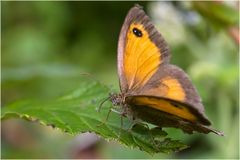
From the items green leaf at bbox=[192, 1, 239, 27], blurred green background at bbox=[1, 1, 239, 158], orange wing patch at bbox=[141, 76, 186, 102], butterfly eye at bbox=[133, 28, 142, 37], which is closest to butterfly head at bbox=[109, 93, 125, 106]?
orange wing patch at bbox=[141, 76, 186, 102]

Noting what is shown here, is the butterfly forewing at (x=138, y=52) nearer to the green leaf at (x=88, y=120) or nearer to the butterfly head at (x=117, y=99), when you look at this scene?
the butterfly head at (x=117, y=99)

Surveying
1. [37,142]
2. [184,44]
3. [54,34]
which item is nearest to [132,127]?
[184,44]

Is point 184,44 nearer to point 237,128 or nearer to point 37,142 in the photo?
point 237,128

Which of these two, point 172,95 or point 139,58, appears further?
point 139,58

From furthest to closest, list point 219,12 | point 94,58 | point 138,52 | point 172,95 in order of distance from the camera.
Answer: point 94,58 < point 219,12 < point 138,52 < point 172,95

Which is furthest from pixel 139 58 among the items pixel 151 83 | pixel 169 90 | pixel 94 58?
pixel 94 58

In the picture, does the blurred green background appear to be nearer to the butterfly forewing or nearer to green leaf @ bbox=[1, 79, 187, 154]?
green leaf @ bbox=[1, 79, 187, 154]

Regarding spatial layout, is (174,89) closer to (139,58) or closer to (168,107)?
(168,107)
